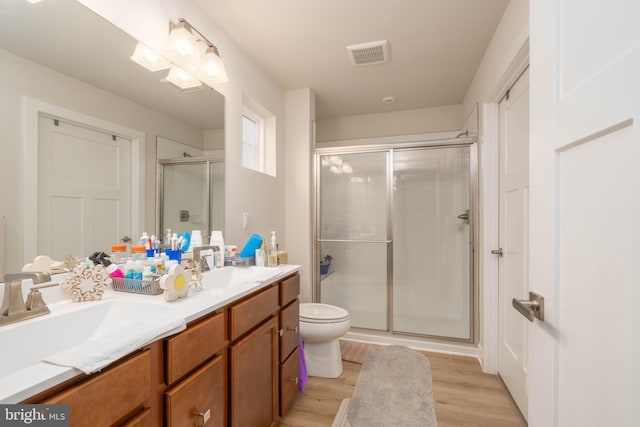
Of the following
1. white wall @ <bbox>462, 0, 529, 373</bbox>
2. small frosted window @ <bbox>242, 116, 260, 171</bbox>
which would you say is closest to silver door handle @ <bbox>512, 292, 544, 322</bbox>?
white wall @ <bbox>462, 0, 529, 373</bbox>

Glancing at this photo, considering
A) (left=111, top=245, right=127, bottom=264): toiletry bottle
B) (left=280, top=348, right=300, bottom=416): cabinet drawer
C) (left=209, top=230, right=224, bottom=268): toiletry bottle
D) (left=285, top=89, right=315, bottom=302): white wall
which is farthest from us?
(left=285, top=89, right=315, bottom=302): white wall

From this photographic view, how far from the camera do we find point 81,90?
114cm

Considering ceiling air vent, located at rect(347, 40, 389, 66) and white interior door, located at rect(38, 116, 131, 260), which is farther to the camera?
ceiling air vent, located at rect(347, 40, 389, 66)

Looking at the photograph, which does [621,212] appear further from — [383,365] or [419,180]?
[419,180]

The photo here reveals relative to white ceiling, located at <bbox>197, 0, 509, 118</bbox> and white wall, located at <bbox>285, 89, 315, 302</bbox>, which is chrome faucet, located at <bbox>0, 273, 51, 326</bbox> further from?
white wall, located at <bbox>285, 89, 315, 302</bbox>

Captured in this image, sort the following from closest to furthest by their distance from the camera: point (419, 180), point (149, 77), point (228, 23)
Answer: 1. point (149, 77)
2. point (228, 23)
3. point (419, 180)

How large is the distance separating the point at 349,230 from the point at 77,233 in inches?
85.9

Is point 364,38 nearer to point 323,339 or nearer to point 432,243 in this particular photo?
point 432,243

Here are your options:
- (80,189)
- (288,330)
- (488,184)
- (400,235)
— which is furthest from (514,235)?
(80,189)

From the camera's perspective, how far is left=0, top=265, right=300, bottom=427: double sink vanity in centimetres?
62

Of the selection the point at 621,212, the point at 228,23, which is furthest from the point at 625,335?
the point at 228,23

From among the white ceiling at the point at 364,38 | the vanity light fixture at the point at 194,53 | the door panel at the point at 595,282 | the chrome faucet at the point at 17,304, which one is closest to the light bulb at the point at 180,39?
the vanity light fixture at the point at 194,53

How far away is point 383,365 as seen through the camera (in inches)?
90.6

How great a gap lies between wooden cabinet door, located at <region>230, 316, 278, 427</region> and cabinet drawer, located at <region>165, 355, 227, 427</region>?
63 mm
